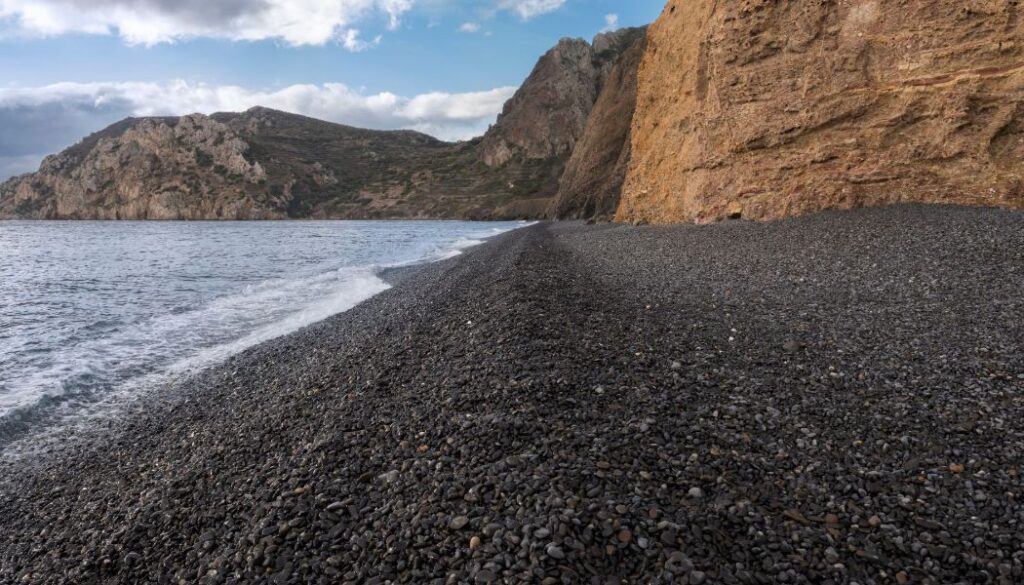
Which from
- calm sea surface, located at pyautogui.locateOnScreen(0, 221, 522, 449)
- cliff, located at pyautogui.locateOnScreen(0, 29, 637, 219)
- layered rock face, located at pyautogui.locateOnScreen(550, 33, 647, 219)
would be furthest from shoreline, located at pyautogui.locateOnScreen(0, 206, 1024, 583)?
cliff, located at pyautogui.locateOnScreen(0, 29, 637, 219)

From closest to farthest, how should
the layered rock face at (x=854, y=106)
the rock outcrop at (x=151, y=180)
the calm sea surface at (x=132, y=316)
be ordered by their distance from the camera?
the calm sea surface at (x=132, y=316) → the layered rock face at (x=854, y=106) → the rock outcrop at (x=151, y=180)

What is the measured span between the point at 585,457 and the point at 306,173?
153 meters

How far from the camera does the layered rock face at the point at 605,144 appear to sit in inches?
2009

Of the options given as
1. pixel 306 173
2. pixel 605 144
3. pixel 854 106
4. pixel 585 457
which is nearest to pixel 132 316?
pixel 585 457

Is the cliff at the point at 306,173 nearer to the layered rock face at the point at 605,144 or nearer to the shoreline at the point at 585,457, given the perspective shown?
the layered rock face at the point at 605,144

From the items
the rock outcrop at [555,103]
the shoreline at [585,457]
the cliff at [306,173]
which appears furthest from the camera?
the rock outcrop at [555,103]

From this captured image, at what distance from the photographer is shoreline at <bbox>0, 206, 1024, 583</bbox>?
3090 mm

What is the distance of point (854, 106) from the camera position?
16031 millimetres

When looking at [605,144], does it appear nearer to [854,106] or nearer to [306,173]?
[854,106]

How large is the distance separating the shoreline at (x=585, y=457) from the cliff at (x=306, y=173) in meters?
92.9

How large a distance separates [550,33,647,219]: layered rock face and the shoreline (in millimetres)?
40291

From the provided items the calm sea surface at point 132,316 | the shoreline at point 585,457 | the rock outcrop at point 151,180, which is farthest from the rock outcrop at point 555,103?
the shoreline at point 585,457

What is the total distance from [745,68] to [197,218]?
418 feet

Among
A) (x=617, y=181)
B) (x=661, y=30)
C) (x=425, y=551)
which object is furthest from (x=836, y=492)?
(x=617, y=181)
